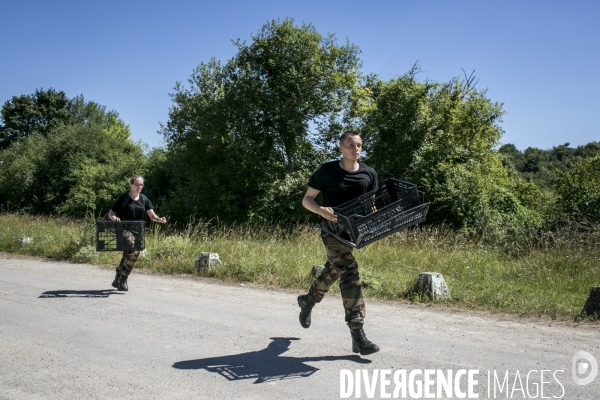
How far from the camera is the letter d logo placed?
16.0 feet

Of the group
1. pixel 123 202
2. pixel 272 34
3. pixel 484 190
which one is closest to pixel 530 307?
pixel 123 202

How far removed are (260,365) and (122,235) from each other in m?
5.13

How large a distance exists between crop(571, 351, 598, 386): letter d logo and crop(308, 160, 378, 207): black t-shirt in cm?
266

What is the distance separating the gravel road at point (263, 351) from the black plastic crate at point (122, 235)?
3.27 ft

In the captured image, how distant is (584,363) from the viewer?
5340mm

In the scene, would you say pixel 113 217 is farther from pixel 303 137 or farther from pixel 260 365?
pixel 303 137

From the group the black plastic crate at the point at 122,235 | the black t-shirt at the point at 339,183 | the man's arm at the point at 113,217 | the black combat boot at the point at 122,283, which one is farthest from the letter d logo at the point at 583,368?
the man's arm at the point at 113,217

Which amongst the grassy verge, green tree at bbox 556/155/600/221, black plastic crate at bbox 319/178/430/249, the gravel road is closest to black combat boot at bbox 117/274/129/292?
the gravel road

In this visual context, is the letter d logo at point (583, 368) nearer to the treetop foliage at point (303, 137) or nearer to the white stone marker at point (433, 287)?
the white stone marker at point (433, 287)

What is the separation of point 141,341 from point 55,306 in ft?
9.28

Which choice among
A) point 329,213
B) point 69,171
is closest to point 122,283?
point 329,213

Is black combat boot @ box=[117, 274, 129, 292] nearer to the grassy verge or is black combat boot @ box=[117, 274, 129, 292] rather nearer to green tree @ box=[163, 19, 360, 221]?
the grassy verge

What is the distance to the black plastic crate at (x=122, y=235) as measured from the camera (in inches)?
374

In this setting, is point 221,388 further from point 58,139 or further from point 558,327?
point 58,139
